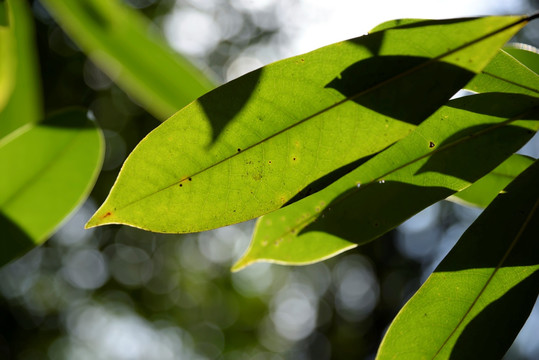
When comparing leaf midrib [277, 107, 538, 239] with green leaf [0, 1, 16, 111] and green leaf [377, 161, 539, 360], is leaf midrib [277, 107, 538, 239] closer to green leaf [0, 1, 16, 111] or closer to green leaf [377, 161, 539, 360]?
green leaf [377, 161, 539, 360]

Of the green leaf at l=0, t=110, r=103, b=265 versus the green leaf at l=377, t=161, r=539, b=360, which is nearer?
the green leaf at l=377, t=161, r=539, b=360

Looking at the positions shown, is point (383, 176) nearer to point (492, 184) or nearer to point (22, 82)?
point (492, 184)

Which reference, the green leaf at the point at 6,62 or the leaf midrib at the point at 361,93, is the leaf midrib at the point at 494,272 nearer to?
the leaf midrib at the point at 361,93

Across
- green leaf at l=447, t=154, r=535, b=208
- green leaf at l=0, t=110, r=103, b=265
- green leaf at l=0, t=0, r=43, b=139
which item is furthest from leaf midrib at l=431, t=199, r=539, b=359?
green leaf at l=0, t=0, r=43, b=139

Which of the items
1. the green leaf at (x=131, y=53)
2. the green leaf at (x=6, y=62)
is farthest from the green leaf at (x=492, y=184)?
the green leaf at (x=6, y=62)

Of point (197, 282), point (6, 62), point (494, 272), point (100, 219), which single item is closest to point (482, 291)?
point (494, 272)

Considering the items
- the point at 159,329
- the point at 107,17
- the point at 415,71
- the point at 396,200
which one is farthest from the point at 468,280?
the point at 159,329
